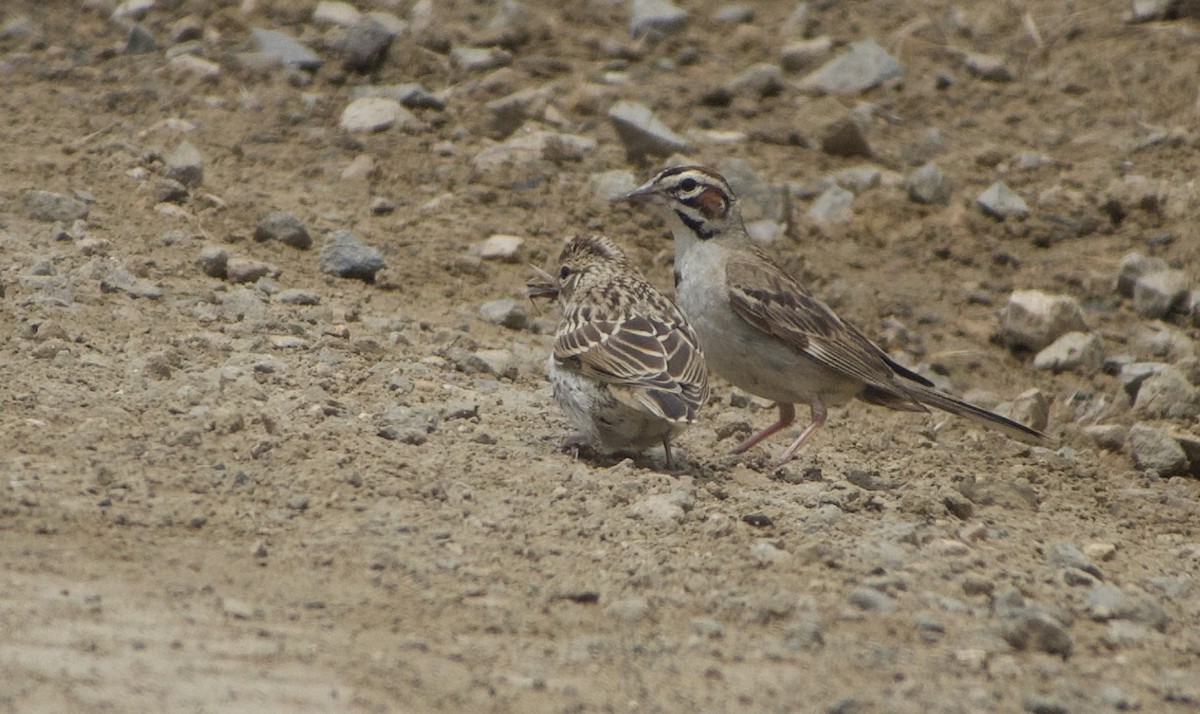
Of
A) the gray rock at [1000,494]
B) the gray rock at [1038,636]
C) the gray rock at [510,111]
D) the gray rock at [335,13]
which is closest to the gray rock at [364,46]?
the gray rock at [335,13]

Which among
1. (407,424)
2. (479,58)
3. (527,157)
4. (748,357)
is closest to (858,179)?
(527,157)

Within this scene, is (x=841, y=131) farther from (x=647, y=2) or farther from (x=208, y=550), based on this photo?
(x=208, y=550)

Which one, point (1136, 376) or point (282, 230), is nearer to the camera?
point (282, 230)

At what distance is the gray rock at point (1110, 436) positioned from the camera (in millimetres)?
9039

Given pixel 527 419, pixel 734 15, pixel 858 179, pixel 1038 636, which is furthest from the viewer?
pixel 734 15

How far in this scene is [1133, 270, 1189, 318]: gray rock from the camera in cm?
1048

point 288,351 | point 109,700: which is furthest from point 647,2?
point 109,700

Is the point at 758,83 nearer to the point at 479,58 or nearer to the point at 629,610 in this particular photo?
the point at 479,58

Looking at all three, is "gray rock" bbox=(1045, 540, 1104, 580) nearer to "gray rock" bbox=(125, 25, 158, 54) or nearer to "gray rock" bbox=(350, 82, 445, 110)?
"gray rock" bbox=(350, 82, 445, 110)

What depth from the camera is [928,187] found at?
37.2 feet

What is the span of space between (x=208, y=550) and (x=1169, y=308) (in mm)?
6823

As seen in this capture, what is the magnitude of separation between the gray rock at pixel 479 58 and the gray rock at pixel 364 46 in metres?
0.55

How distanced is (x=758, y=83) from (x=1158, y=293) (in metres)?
3.34

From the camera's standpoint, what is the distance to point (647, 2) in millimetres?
13562
